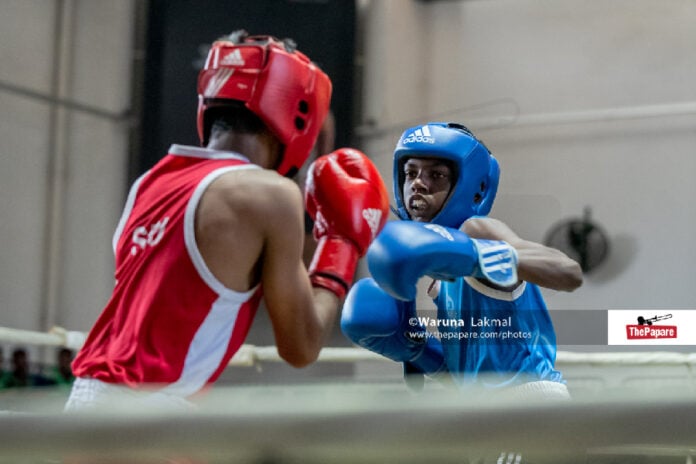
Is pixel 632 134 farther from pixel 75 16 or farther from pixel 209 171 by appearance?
pixel 209 171

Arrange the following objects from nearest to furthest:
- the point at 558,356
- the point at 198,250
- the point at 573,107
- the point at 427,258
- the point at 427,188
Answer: the point at 198,250 < the point at 427,258 < the point at 427,188 < the point at 558,356 < the point at 573,107

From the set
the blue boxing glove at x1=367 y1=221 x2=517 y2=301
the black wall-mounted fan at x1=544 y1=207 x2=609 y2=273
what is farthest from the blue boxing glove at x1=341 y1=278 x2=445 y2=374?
the black wall-mounted fan at x1=544 y1=207 x2=609 y2=273

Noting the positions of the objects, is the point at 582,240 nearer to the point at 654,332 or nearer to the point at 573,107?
the point at 573,107

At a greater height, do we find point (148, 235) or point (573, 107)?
point (148, 235)

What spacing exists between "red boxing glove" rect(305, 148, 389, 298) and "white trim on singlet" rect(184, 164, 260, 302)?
211 mm

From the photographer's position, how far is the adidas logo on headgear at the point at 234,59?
4.72 feet

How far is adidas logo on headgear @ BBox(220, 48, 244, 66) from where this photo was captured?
144 cm

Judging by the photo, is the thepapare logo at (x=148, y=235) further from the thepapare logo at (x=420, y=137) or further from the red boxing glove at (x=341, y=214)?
the thepapare logo at (x=420, y=137)

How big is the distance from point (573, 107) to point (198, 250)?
5.45m

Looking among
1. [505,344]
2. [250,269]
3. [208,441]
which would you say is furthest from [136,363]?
[505,344]

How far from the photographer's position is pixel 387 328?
198 centimetres

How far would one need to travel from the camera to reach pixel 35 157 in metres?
6.32

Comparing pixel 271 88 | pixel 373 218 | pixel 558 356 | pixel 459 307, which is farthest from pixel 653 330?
pixel 271 88

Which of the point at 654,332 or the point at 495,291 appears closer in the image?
the point at 495,291
